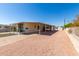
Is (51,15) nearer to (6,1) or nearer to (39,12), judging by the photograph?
(39,12)

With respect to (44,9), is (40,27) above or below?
below

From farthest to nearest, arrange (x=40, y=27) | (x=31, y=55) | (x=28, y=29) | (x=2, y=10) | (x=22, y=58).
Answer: (x=40, y=27) < (x=28, y=29) < (x=2, y=10) < (x=31, y=55) < (x=22, y=58)

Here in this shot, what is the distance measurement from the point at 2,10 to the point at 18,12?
761 mm

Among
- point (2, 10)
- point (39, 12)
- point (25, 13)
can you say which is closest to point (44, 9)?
point (39, 12)

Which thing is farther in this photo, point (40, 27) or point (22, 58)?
point (40, 27)

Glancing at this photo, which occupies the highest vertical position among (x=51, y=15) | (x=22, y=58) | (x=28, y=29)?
(x=51, y=15)

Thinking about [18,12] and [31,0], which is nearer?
[31,0]

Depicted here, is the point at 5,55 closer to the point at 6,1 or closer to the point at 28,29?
the point at 6,1

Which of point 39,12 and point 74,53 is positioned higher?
point 39,12

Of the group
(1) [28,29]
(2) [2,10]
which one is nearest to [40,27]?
(1) [28,29]

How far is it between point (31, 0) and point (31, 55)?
182cm

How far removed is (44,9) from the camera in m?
6.88

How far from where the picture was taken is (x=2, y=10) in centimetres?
682

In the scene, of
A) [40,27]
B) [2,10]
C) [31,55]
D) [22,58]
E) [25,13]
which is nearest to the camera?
[22,58]
